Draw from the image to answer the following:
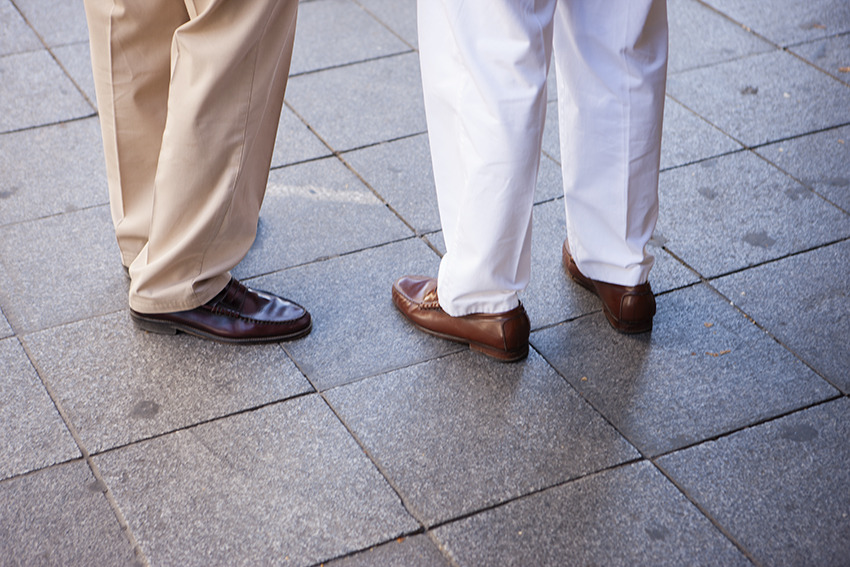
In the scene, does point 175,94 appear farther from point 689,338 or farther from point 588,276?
point 689,338

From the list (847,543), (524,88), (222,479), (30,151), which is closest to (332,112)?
(30,151)

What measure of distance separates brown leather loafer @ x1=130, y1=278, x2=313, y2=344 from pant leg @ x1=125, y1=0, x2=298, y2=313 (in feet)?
0.10

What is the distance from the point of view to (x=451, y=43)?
2205mm

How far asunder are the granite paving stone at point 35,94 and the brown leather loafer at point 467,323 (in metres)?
1.83

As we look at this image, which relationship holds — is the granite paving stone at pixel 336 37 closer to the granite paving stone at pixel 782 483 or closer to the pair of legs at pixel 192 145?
the pair of legs at pixel 192 145

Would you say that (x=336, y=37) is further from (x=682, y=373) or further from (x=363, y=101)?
(x=682, y=373)

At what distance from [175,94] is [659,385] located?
4.85 feet

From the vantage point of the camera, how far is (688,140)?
358cm

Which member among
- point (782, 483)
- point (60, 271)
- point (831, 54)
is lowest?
point (831, 54)

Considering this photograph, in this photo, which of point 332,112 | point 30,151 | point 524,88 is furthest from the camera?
point 332,112

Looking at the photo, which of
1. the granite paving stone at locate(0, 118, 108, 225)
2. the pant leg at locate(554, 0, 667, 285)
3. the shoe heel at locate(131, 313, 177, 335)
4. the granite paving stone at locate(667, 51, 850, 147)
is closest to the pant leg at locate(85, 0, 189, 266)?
the shoe heel at locate(131, 313, 177, 335)

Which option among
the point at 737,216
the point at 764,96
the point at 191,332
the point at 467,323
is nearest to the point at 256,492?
the point at 191,332

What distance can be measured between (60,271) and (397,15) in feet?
7.69

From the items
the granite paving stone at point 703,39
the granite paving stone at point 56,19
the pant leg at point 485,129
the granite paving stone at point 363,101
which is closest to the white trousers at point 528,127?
the pant leg at point 485,129
